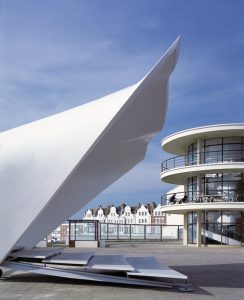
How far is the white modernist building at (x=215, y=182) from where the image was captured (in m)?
33.6

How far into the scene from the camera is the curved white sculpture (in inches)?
419

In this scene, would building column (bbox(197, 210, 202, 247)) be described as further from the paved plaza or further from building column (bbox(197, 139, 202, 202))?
the paved plaza

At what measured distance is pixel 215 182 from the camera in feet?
115

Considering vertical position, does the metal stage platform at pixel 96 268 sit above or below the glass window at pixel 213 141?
below

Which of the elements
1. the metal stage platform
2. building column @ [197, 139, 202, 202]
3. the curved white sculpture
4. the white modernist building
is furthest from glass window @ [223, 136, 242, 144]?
the metal stage platform

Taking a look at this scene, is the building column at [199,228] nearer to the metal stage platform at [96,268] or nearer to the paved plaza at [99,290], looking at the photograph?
the paved plaza at [99,290]

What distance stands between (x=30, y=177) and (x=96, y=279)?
2956 millimetres

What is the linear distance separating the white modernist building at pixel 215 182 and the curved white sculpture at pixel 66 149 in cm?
2124

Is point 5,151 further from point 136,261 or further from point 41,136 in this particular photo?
point 136,261

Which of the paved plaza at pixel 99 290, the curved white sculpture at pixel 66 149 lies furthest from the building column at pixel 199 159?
the curved white sculpture at pixel 66 149

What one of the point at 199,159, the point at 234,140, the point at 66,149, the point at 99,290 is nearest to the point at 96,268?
the point at 99,290

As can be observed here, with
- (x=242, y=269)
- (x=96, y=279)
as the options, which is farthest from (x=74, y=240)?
(x=96, y=279)

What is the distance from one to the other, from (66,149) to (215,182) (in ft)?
83.9

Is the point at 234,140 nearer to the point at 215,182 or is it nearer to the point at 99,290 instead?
the point at 215,182
